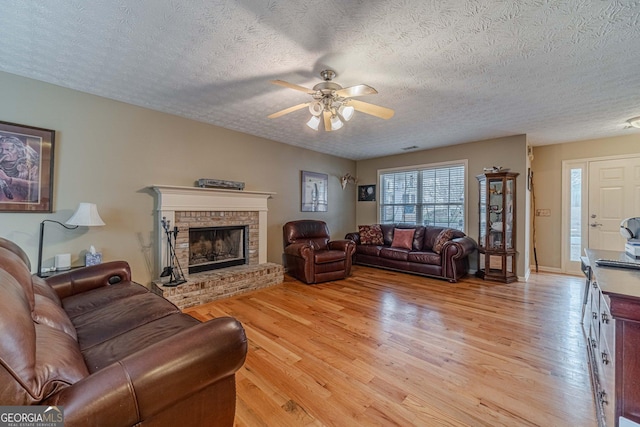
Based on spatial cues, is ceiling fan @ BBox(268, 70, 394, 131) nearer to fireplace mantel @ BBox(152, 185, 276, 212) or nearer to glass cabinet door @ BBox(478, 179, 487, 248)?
fireplace mantel @ BBox(152, 185, 276, 212)

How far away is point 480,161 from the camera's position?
488 cm

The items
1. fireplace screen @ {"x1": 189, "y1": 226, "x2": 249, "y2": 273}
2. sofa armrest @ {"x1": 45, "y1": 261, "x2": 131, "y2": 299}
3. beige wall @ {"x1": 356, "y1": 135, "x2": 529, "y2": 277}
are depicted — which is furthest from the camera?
beige wall @ {"x1": 356, "y1": 135, "x2": 529, "y2": 277}

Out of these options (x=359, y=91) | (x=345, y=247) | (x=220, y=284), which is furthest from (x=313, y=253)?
(x=359, y=91)

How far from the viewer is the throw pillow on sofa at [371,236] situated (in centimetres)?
563

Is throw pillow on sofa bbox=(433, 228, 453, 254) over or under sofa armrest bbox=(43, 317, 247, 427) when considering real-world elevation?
over

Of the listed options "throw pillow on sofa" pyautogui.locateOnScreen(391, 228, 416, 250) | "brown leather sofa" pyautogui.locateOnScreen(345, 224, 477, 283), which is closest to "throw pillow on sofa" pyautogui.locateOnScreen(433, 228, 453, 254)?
"brown leather sofa" pyautogui.locateOnScreen(345, 224, 477, 283)

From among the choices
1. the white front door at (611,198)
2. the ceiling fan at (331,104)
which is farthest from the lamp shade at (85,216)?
the white front door at (611,198)

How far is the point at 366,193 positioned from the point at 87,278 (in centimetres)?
544

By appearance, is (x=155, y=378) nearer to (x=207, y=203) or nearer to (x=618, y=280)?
(x=618, y=280)

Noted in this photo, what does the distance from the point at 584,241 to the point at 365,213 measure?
409 cm

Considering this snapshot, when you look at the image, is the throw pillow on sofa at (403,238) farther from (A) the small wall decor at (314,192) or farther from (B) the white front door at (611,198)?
(B) the white front door at (611,198)

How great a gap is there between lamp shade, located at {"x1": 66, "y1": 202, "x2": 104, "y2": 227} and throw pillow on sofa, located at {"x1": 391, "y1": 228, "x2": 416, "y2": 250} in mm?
4619

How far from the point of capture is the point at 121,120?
126 inches

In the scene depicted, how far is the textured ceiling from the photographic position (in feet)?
5.64
